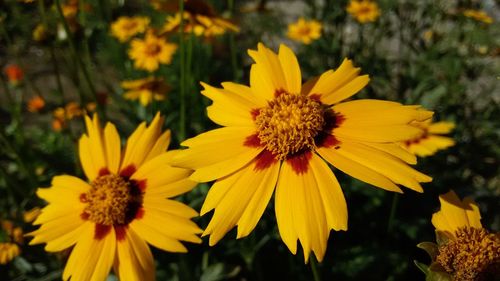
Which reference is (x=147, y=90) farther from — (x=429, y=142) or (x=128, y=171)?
(x=429, y=142)

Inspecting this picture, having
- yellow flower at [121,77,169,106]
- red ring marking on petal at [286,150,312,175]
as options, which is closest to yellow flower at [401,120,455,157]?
red ring marking on petal at [286,150,312,175]

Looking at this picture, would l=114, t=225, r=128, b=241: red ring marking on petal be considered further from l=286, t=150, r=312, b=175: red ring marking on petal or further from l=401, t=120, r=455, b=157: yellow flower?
l=401, t=120, r=455, b=157: yellow flower

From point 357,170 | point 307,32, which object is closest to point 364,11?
point 307,32

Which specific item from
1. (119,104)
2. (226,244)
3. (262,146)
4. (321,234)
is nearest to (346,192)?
(226,244)

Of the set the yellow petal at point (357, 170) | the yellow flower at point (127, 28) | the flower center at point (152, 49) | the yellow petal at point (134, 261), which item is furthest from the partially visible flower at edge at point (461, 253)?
the yellow flower at point (127, 28)

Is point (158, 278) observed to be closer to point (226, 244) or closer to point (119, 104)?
point (226, 244)

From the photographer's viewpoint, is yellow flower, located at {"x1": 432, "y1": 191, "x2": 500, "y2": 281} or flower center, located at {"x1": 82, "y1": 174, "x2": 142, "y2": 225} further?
flower center, located at {"x1": 82, "y1": 174, "x2": 142, "y2": 225}
